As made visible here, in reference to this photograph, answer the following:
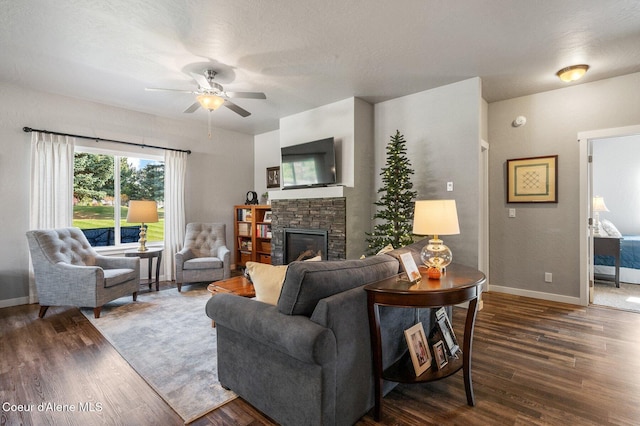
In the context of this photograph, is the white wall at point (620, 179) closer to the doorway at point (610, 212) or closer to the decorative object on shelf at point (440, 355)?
the doorway at point (610, 212)

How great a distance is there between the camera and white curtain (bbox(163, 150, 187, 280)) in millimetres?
5016

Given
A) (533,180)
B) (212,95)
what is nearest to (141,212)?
(212,95)

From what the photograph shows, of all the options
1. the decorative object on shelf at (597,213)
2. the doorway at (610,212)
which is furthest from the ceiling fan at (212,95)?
the decorative object on shelf at (597,213)

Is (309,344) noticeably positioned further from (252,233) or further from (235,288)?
(252,233)

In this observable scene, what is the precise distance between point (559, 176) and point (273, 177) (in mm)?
4463

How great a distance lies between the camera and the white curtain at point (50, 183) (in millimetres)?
3842

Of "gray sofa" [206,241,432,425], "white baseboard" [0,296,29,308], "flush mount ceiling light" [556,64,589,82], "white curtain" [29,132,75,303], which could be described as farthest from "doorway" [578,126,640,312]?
"white baseboard" [0,296,29,308]

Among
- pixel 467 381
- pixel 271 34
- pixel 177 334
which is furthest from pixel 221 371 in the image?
pixel 271 34

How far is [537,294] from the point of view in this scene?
13.2 ft

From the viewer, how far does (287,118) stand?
5117mm

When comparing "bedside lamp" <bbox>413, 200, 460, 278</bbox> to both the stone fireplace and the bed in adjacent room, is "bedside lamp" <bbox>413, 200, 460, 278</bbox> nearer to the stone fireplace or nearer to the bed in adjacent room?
the stone fireplace

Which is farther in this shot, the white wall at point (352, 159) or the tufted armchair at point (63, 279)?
the white wall at point (352, 159)

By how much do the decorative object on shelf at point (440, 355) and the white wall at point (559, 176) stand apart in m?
2.84

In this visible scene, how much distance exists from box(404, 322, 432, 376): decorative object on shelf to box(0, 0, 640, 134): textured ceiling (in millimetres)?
2323
